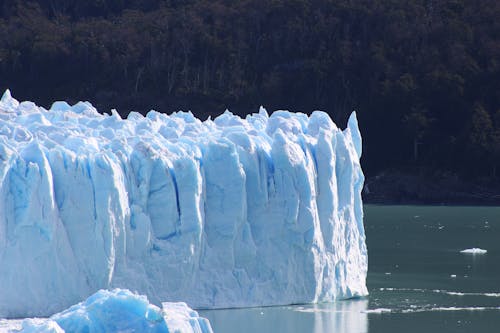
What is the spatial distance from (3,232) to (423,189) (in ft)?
98.5

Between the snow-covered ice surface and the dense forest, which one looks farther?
the dense forest

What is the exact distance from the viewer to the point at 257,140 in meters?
19.0

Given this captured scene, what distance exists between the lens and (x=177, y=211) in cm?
1769

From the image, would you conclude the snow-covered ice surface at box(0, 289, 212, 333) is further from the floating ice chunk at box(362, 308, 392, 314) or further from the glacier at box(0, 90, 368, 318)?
the floating ice chunk at box(362, 308, 392, 314)

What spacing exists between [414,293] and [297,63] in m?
29.4

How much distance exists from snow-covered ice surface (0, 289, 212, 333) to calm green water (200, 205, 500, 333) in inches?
174

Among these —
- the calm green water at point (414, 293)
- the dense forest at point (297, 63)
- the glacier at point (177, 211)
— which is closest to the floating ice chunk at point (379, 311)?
the calm green water at point (414, 293)

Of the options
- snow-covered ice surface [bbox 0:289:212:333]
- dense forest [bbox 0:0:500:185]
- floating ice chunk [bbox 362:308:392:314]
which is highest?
dense forest [bbox 0:0:500:185]

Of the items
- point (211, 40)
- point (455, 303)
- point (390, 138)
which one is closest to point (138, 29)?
point (211, 40)

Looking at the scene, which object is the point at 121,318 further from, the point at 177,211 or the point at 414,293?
the point at 414,293

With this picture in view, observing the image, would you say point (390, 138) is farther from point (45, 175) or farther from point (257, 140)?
point (45, 175)

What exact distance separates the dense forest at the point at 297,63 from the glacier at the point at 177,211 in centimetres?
2656

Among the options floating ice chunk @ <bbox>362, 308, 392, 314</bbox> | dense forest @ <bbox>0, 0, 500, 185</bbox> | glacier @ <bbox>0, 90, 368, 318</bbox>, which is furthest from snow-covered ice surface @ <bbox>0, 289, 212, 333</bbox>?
dense forest @ <bbox>0, 0, 500, 185</bbox>

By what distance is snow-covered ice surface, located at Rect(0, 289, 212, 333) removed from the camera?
1177 cm
